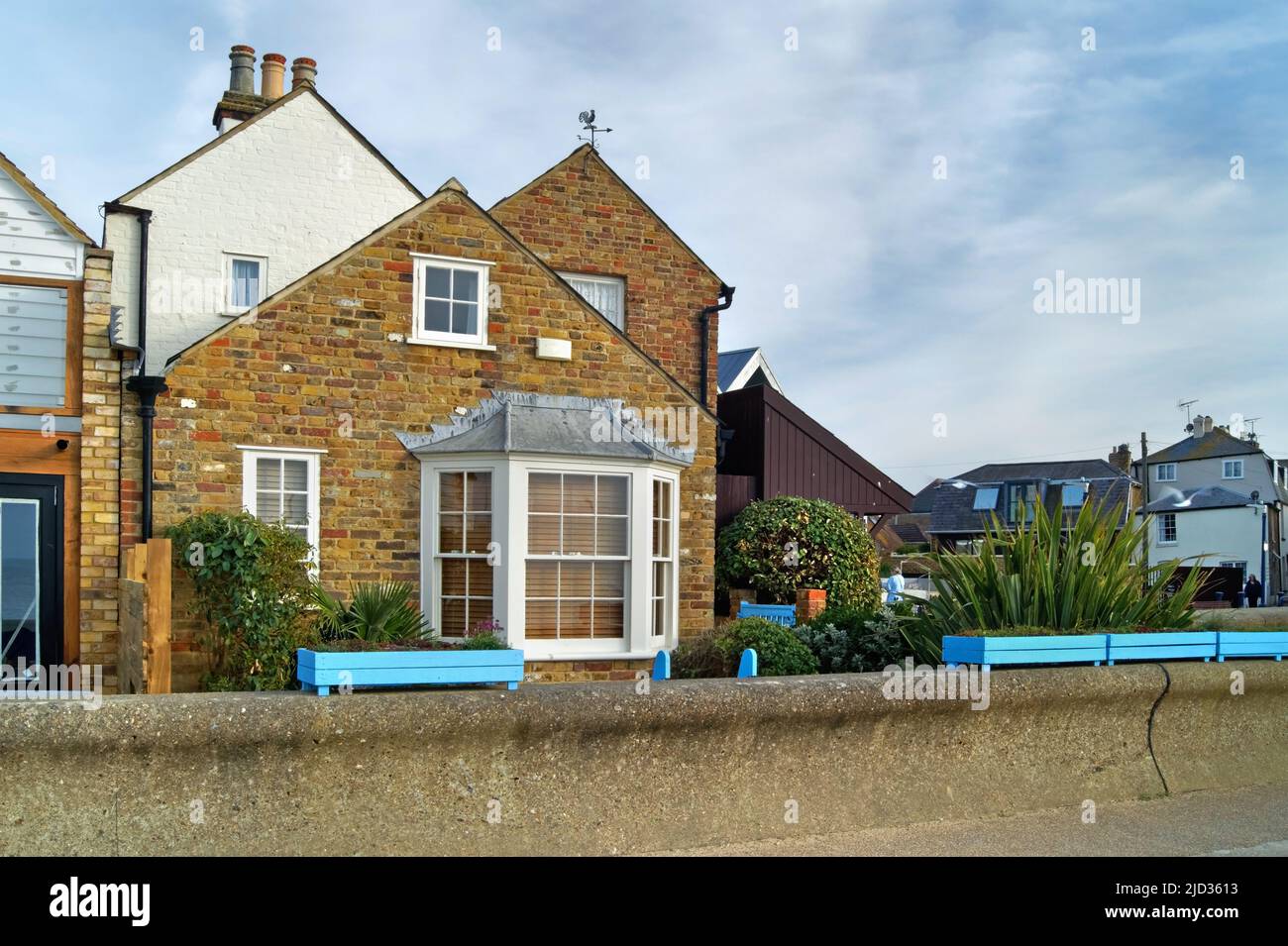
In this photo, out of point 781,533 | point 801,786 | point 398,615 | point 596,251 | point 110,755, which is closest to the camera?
point 110,755

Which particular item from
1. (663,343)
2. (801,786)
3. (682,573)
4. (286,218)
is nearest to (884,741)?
(801,786)

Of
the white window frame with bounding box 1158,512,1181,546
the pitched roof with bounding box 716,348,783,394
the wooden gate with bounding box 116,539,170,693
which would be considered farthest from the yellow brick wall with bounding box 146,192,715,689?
the white window frame with bounding box 1158,512,1181,546

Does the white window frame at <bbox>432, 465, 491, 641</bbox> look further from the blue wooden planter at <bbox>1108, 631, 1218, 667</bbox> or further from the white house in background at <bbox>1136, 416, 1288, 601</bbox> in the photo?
the white house in background at <bbox>1136, 416, 1288, 601</bbox>

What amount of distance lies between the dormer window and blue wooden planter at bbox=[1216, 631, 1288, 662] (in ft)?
22.7

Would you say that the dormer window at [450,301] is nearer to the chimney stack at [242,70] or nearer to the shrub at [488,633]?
the shrub at [488,633]

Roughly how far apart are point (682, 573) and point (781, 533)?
366 centimetres

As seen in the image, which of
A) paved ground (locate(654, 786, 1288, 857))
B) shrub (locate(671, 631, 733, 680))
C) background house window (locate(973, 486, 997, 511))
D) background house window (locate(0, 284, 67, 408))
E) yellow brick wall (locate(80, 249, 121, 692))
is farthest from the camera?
background house window (locate(973, 486, 997, 511))

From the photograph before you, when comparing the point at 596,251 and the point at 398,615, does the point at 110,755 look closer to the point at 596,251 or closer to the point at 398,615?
the point at 398,615

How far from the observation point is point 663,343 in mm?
17297

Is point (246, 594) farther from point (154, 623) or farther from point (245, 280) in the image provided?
point (245, 280)

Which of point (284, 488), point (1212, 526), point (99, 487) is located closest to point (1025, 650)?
point (284, 488)

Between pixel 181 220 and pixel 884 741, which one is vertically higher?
pixel 181 220

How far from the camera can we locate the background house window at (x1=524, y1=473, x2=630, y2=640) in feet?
35.7

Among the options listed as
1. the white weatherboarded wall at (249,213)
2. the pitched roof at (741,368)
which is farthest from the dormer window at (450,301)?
the pitched roof at (741,368)
